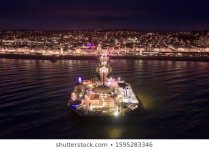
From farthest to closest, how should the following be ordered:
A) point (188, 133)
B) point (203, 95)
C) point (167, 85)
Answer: point (167, 85), point (203, 95), point (188, 133)

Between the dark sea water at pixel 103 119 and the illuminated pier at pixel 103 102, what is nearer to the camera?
the dark sea water at pixel 103 119

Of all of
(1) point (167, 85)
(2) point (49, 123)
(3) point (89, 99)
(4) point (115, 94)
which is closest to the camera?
(2) point (49, 123)

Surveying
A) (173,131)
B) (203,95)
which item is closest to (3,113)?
(173,131)

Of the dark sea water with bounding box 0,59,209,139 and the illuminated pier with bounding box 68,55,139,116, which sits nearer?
the dark sea water with bounding box 0,59,209,139

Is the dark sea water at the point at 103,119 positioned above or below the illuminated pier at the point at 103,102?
below

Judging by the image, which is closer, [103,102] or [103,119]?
[103,119]

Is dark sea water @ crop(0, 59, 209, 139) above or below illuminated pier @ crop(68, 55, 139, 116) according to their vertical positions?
below

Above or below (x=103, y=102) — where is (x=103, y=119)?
below
